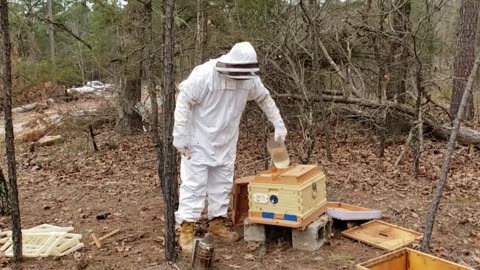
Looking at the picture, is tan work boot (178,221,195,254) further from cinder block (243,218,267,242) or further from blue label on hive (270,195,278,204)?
blue label on hive (270,195,278,204)

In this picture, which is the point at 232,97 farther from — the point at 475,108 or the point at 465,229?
the point at 475,108

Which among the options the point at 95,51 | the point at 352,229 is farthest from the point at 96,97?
the point at 352,229

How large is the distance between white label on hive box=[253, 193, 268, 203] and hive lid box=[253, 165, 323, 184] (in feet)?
0.39

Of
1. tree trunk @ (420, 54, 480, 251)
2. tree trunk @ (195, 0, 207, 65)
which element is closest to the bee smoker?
tree trunk @ (420, 54, 480, 251)

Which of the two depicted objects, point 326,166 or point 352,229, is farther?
point 326,166

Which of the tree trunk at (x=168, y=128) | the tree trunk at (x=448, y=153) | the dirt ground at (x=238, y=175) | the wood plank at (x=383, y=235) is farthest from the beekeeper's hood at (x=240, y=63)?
the wood plank at (x=383, y=235)

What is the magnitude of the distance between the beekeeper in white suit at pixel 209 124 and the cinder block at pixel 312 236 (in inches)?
23.8

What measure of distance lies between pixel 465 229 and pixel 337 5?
16.9ft

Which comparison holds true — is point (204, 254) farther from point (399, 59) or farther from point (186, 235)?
point (399, 59)

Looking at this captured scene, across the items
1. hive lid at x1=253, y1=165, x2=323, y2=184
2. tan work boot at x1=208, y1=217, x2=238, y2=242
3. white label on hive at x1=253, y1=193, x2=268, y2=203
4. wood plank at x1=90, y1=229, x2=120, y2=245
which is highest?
hive lid at x1=253, y1=165, x2=323, y2=184

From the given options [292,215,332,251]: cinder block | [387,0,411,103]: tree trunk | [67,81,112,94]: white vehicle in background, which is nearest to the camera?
[292,215,332,251]: cinder block

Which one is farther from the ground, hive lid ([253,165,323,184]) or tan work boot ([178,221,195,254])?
hive lid ([253,165,323,184])

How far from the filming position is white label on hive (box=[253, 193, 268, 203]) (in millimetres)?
4281

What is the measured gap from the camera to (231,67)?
4.18 m
